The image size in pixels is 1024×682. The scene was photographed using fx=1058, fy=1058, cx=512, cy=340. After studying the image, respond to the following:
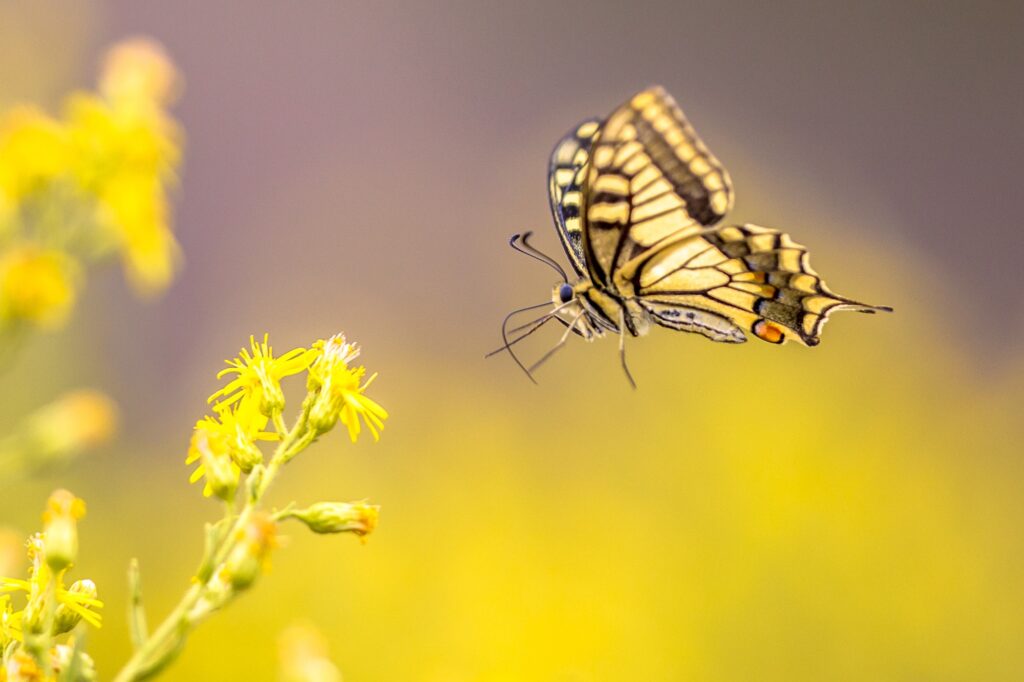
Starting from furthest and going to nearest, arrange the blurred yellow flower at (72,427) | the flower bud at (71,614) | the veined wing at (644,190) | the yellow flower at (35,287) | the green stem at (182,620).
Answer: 1. the veined wing at (644,190)
2. the flower bud at (71,614)
3. the blurred yellow flower at (72,427)
4. the green stem at (182,620)
5. the yellow flower at (35,287)

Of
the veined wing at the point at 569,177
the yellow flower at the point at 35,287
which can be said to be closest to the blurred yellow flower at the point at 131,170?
the yellow flower at the point at 35,287

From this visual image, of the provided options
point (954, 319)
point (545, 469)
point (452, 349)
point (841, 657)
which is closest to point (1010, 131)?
point (954, 319)

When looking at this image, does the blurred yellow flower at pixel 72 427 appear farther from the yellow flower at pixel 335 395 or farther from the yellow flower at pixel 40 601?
the yellow flower at pixel 335 395

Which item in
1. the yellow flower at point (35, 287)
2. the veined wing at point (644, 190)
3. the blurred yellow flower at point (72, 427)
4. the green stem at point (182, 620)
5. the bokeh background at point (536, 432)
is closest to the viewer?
the yellow flower at point (35, 287)

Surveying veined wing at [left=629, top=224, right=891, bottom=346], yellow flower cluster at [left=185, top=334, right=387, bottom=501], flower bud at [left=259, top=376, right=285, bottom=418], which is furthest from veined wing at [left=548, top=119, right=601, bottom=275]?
flower bud at [left=259, top=376, right=285, bottom=418]

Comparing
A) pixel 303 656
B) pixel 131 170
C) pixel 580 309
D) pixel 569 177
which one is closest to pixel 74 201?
pixel 131 170

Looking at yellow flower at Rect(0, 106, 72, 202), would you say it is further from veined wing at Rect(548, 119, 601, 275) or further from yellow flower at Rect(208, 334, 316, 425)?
veined wing at Rect(548, 119, 601, 275)

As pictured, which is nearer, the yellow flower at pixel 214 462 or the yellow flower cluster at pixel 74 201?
the yellow flower cluster at pixel 74 201
